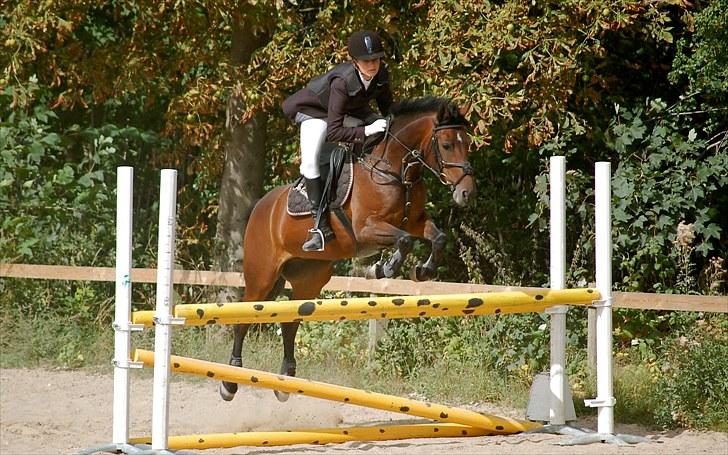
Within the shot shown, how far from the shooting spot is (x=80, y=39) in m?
11.8

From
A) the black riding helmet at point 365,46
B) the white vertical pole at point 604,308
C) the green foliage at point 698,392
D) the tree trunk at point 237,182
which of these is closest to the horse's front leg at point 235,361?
the black riding helmet at point 365,46

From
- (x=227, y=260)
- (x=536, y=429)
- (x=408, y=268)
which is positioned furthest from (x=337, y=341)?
(x=536, y=429)

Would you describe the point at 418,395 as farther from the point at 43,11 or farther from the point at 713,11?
the point at 43,11

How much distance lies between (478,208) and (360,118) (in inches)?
142

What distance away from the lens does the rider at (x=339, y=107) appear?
644 centimetres

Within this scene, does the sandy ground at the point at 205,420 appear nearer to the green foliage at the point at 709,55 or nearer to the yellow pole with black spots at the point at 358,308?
the yellow pole with black spots at the point at 358,308

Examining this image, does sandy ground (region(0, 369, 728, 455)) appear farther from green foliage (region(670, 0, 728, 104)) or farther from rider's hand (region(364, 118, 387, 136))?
green foliage (region(670, 0, 728, 104))

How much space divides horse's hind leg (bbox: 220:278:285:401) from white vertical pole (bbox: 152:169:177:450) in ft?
6.28

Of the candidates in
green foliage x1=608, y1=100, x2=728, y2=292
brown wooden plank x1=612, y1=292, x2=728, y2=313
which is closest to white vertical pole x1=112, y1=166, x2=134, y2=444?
brown wooden plank x1=612, y1=292, x2=728, y2=313

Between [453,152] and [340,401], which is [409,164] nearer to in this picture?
[453,152]

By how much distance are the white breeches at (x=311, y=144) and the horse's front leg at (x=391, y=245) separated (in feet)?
2.20

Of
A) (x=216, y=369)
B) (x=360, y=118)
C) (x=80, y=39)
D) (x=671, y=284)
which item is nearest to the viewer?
(x=216, y=369)

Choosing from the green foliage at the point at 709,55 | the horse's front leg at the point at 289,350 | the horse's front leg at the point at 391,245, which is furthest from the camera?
the green foliage at the point at 709,55

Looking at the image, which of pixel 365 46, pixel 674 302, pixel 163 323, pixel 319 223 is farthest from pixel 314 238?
pixel 674 302
